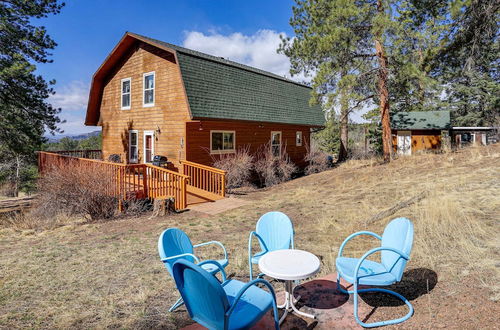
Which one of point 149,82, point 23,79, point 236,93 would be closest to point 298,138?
point 236,93

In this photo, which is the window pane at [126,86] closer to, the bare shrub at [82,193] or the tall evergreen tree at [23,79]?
the tall evergreen tree at [23,79]

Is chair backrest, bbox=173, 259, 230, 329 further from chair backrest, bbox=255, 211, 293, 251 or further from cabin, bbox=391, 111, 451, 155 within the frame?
cabin, bbox=391, 111, 451, 155

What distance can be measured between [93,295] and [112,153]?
46.4ft

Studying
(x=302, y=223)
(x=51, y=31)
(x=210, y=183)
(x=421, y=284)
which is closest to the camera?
(x=421, y=284)

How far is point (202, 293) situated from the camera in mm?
2312

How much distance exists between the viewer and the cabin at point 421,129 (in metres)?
27.2

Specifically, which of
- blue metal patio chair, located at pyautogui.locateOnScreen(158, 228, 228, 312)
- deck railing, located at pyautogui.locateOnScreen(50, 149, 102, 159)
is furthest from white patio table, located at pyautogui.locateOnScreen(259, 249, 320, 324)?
deck railing, located at pyautogui.locateOnScreen(50, 149, 102, 159)

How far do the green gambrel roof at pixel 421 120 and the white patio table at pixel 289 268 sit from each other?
27760 mm

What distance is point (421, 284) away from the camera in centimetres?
362

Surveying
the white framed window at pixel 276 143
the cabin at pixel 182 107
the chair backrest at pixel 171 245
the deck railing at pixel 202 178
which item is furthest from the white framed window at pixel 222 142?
the chair backrest at pixel 171 245

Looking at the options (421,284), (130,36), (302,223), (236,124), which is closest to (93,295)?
(421,284)

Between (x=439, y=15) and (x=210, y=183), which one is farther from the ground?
(x=439, y=15)

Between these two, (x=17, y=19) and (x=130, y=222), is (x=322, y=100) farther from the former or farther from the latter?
(x=17, y=19)

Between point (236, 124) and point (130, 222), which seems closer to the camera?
point (130, 222)
